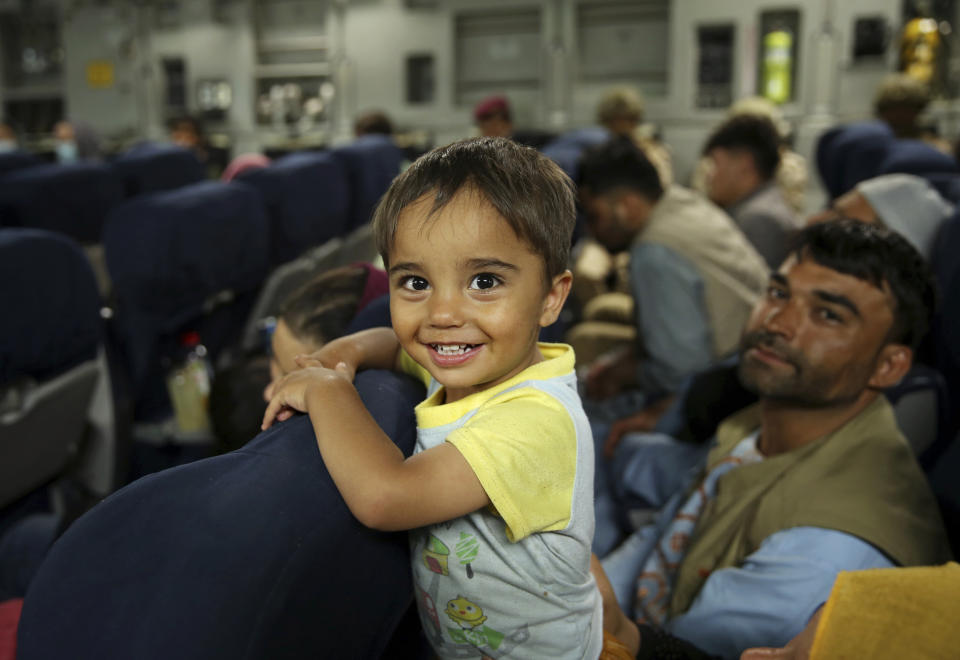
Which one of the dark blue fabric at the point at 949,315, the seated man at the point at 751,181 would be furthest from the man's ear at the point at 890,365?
the seated man at the point at 751,181

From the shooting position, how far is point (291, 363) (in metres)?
1.22

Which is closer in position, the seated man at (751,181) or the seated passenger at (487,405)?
the seated passenger at (487,405)

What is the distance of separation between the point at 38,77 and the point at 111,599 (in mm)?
11191

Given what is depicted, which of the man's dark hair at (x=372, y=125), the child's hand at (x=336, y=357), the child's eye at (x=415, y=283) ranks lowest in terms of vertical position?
the child's hand at (x=336, y=357)

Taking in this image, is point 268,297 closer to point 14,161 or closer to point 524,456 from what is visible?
point 524,456

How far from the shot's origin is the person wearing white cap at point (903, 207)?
7.61ft

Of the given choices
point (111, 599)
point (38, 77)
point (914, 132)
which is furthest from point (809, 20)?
point (38, 77)

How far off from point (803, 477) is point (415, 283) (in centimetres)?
86

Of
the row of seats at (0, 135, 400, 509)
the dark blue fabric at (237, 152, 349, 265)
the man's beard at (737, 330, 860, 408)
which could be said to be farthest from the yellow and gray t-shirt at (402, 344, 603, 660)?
the dark blue fabric at (237, 152, 349, 265)

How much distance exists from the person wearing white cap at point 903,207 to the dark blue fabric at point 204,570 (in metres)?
2.01

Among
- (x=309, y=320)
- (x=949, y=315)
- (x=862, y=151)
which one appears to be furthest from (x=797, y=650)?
(x=862, y=151)

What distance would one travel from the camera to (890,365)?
5.06ft

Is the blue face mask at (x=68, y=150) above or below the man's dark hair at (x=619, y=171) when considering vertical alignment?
above

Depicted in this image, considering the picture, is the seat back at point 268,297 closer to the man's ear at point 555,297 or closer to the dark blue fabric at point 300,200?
the dark blue fabric at point 300,200
